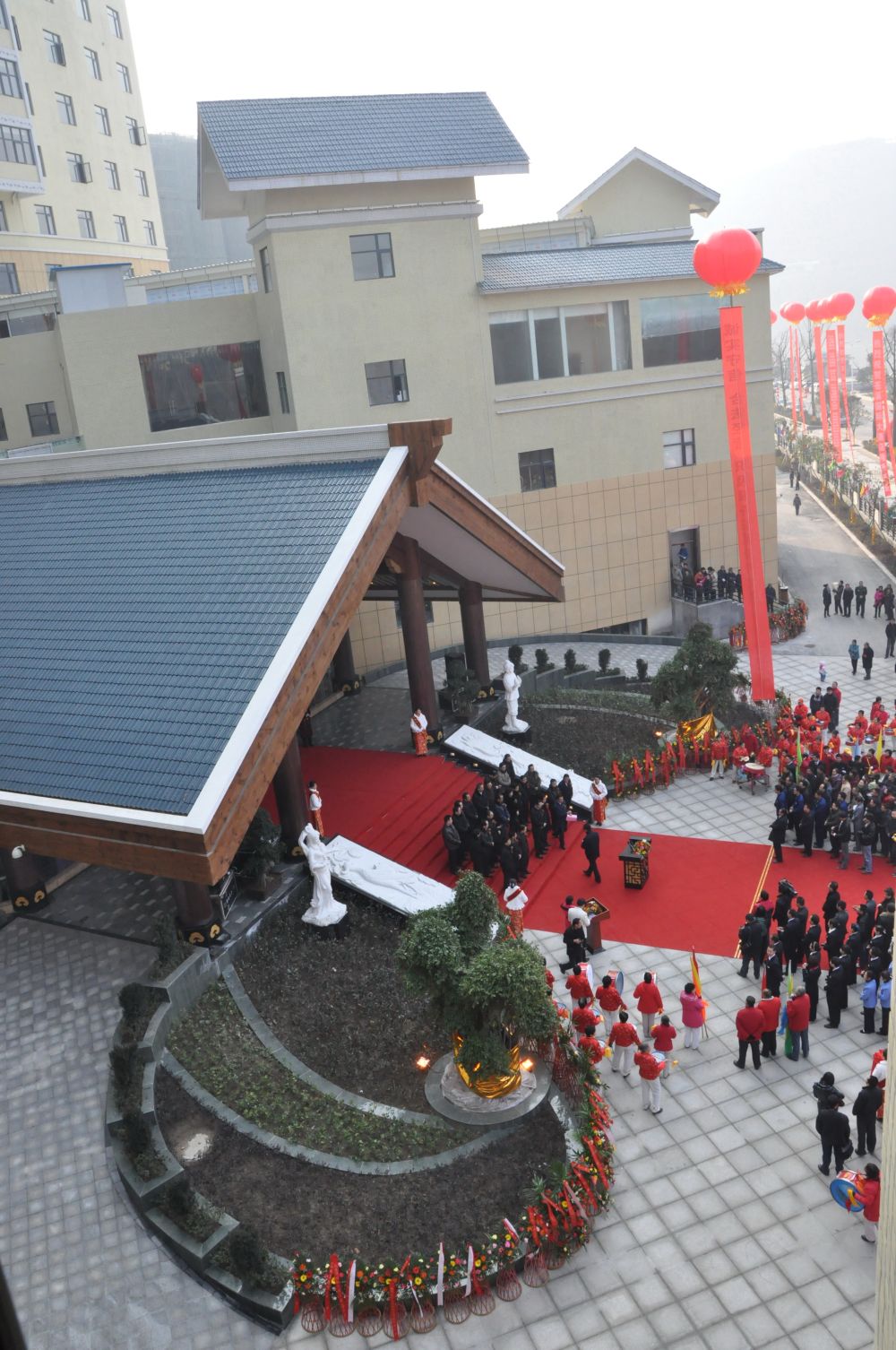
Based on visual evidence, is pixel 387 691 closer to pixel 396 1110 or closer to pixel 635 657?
pixel 635 657

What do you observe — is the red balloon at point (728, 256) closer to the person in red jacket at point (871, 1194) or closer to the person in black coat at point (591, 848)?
the person in black coat at point (591, 848)

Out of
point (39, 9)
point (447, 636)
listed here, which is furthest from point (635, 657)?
point (39, 9)

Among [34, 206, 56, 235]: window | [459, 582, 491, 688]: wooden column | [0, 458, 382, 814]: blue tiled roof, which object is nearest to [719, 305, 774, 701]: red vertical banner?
[459, 582, 491, 688]: wooden column

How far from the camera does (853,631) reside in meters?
31.7

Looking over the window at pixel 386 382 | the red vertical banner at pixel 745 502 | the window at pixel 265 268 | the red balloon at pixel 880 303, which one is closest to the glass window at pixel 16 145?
the window at pixel 265 268

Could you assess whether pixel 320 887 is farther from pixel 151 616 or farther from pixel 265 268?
pixel 265 268

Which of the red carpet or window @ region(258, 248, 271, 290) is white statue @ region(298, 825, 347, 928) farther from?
window @ region(258, 248, 271, 290)

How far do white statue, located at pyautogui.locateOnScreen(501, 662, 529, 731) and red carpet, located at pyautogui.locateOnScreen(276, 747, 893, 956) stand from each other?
2.26 m

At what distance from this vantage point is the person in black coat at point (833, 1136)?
35.8 feet

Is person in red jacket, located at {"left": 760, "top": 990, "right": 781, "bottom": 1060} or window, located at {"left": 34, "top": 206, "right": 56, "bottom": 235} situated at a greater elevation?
window, located at {"left": 34, "top": 206, "right": 56, "bottom": 235}

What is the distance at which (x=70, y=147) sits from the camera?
1679 inches

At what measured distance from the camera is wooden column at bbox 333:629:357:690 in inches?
1037

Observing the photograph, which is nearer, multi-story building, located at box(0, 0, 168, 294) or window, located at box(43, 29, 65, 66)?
multi-story building, located at box(0, 0, 168, 294)

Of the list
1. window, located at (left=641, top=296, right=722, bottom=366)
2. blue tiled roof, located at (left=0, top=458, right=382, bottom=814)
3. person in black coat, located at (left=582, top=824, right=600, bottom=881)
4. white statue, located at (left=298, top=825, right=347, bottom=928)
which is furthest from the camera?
window, located at (left=641, top=296, right=722, bottom=366)
